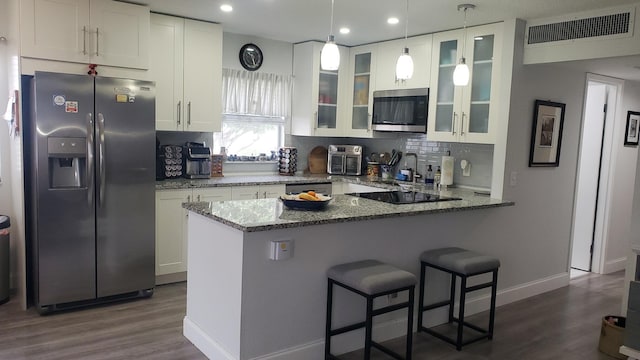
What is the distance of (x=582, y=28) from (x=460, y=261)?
2003 mm

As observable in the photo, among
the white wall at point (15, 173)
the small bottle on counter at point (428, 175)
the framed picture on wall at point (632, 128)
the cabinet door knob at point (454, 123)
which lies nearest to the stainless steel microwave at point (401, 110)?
the cabinet door knob at point (454, 123)

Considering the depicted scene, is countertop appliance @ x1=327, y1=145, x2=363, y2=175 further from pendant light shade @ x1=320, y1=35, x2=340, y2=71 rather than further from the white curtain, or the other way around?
pendant light shade @ x1=320, y1=35, x2=340, y2=71

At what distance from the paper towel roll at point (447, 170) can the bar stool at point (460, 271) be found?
1.34m

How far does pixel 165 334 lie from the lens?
3363mm

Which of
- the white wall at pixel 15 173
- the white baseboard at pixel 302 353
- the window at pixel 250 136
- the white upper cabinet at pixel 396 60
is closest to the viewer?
the white baseboard at pixel 302 353

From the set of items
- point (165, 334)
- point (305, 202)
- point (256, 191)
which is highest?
point (305, 202)

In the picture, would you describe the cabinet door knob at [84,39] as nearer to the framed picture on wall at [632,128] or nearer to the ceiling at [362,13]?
the ceiling at [362,13]

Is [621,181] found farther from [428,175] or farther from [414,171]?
[414,171]

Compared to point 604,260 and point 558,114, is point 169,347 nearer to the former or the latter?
point 558,114

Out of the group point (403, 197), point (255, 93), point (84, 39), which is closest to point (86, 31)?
point (84, 39)

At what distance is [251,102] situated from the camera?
5.38 m

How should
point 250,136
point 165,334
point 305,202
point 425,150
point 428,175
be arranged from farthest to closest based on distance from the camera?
point 250,136
point 425,150
point 428,175
point 165,334
point 305,202

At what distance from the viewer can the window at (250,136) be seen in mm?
5324

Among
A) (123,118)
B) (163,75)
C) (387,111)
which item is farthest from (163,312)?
(387,111)
